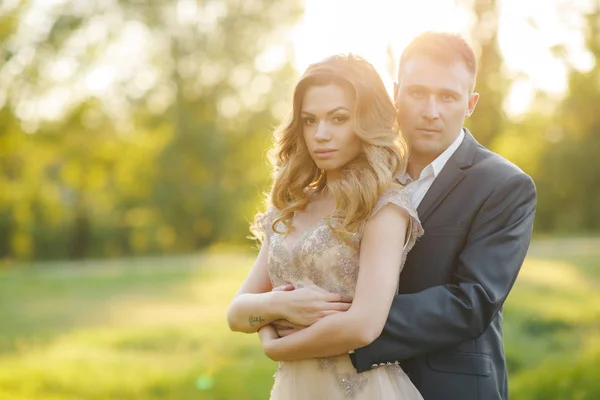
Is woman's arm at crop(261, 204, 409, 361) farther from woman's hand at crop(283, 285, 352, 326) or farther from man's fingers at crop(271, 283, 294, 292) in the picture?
man's fingers at crop(271, 283, 294, 292)

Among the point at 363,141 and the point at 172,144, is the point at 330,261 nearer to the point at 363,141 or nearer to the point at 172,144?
the point at 363,141

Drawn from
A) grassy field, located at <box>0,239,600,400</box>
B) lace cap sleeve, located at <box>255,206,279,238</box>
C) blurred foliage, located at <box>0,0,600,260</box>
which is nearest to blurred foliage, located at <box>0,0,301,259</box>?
blurred foliage, located at <box>0,0,600,260</box>

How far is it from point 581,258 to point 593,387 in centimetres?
1063

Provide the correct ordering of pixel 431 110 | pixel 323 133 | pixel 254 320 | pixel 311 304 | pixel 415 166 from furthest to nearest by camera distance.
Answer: pixel 415 166, pixel 431 110, pixel 254 320, pixel 323 133, pixel 311 304

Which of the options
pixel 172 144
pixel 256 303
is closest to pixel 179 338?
pixel 256 303

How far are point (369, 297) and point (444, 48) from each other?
1.24 metres

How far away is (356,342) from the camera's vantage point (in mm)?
3156

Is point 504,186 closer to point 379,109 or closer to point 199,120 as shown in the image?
point 379,109

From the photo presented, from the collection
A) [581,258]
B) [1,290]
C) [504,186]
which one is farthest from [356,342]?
[1,290]

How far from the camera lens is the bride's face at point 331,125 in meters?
3.33

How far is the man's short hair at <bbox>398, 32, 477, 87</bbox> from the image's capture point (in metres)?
3.64

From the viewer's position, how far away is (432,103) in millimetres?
3607

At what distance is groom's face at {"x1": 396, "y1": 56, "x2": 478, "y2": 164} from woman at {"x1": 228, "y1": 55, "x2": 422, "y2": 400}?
25 centimetres

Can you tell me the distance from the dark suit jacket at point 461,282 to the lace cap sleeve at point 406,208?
125mm
